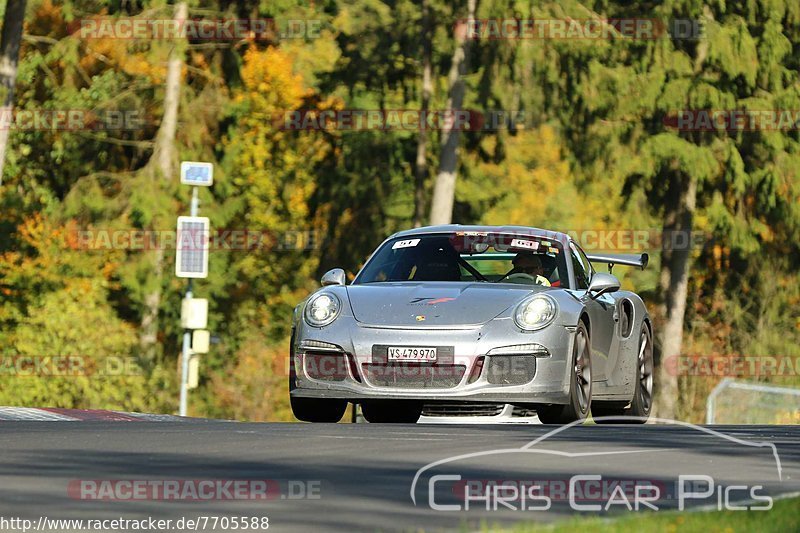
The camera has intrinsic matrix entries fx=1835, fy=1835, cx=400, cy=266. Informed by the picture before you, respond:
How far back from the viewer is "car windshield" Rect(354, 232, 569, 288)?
1398 centimetres

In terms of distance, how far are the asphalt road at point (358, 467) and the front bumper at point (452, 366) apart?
481 mm

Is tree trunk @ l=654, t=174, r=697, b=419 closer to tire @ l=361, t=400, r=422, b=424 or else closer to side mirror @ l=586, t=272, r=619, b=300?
tire @ l=361, t=400, r=422, b=424

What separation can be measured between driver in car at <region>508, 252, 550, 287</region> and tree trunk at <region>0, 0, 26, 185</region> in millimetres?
17192

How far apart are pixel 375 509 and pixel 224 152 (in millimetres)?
43801

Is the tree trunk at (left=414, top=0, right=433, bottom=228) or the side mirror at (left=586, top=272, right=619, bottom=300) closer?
the side mirror at (left=586, top=272, right=619, bottom=300)

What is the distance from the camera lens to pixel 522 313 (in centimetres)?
1277

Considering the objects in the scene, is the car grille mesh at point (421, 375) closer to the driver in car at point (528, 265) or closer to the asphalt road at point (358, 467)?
the asphalt road at point (358, 467)

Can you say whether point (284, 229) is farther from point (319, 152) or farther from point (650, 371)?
point (650, 371)

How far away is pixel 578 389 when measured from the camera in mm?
13133

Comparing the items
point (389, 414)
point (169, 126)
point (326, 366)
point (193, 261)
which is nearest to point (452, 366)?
point (326, 366)

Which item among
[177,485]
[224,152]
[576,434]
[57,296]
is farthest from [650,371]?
[224,152]

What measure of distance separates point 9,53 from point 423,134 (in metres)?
17.8

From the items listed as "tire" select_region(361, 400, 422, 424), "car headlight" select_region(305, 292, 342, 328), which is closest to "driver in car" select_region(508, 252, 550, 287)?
"tire" select_region(361, 400, 422, 424)

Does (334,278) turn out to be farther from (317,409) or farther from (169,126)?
(169,126)
